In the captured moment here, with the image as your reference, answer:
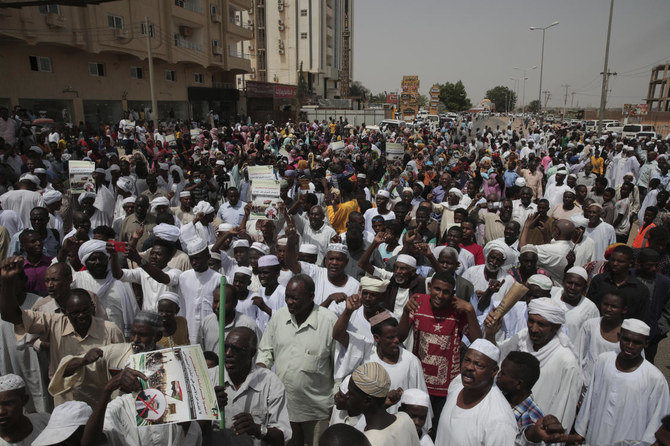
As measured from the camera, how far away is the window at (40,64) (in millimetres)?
23859

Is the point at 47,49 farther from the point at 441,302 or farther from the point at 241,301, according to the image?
the point at 441,302

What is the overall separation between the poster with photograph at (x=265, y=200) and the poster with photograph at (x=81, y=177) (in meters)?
3.18

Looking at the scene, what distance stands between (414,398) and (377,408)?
0.44 metres

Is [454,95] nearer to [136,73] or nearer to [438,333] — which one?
[136,73]

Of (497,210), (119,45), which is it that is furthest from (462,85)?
(497,210)

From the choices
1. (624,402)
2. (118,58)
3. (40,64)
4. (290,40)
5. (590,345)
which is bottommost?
(624,402)

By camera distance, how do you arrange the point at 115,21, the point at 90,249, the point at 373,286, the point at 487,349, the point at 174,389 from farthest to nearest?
the point at 115,21 < the point at 90,249 < the point at 373,286 < the point at 487,349 < the point at 174,389

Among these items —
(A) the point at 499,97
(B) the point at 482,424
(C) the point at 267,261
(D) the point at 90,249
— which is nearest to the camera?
(B) the point at 482,424

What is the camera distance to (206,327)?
3.69 meters

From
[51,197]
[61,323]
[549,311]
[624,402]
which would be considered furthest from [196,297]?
[624,402]

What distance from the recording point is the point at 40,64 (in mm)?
24297

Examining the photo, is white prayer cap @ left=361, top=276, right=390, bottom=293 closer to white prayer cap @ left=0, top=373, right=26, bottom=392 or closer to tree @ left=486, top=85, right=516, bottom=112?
white prayer cap @ left=0, top=373, right=26, bottom=392

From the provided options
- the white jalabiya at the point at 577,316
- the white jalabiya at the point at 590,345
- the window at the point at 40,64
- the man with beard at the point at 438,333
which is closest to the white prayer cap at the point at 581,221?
the white jalabiya at the point at 577,316

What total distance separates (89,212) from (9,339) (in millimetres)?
3463
